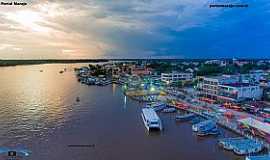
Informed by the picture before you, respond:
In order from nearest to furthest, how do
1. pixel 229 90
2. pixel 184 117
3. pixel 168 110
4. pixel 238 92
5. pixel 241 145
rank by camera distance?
pixel 241 145 < pixel 184 117 < pixel 168 110 < pixel 238 92 < pixel 229 90

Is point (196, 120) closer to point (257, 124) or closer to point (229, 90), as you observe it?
point (257, 124)

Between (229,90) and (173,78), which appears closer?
(229,90)

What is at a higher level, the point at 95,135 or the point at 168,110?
the point at 168,110

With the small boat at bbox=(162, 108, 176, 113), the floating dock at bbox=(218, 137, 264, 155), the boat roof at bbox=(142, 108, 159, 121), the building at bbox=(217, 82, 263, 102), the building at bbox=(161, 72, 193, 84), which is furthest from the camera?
the building at bbox=(161, 72, 193, 84)

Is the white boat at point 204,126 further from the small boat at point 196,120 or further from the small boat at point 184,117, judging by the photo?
the small boat at point 184,117

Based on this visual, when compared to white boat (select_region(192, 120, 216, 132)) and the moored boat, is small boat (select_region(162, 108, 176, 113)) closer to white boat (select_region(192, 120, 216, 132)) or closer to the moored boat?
the moored boat

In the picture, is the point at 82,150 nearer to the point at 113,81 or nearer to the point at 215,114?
the point at 215,114

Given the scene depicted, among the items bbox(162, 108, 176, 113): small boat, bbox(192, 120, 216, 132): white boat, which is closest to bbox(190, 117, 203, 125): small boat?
bbox(192, 120, 216, 132): white boat

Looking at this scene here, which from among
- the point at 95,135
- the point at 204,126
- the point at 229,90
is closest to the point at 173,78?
the point at 229,90

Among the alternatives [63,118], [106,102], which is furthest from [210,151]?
[106,102]
